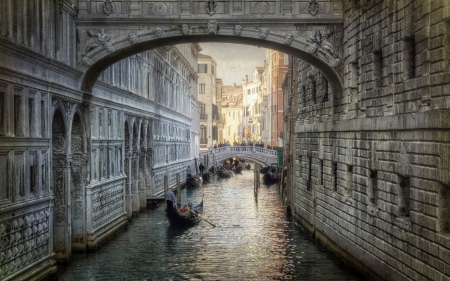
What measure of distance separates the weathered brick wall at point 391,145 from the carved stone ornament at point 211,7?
2998 millimetres

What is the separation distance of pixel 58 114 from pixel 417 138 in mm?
7797

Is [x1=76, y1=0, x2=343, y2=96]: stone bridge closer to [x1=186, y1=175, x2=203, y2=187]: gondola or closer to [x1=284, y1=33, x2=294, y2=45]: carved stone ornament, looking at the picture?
[x1=284, y1=33, x2=294, y2=45]: carved stone ornament

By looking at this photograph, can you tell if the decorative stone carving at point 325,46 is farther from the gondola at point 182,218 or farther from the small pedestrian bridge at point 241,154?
the small pedestrian bridge at point 241,154

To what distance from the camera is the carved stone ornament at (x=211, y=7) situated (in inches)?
590

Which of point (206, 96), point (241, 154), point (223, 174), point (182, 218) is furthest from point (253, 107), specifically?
point (182, 218)

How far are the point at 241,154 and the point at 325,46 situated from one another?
34440mm

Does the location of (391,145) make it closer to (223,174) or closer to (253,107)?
(223,174)

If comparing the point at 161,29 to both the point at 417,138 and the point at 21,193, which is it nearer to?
the point at 21,193

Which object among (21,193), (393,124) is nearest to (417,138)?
(393,124)

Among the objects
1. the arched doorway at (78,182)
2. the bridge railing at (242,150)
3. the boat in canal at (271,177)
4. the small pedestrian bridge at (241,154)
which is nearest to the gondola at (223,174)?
the small pedestrian bridge at (241,154)

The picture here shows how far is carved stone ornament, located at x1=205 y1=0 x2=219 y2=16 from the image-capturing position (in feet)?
49.1

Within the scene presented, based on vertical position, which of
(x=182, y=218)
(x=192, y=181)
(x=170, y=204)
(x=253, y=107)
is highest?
(x=253, y=107)

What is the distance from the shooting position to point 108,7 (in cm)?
1490

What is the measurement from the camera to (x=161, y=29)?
15.0 meters
